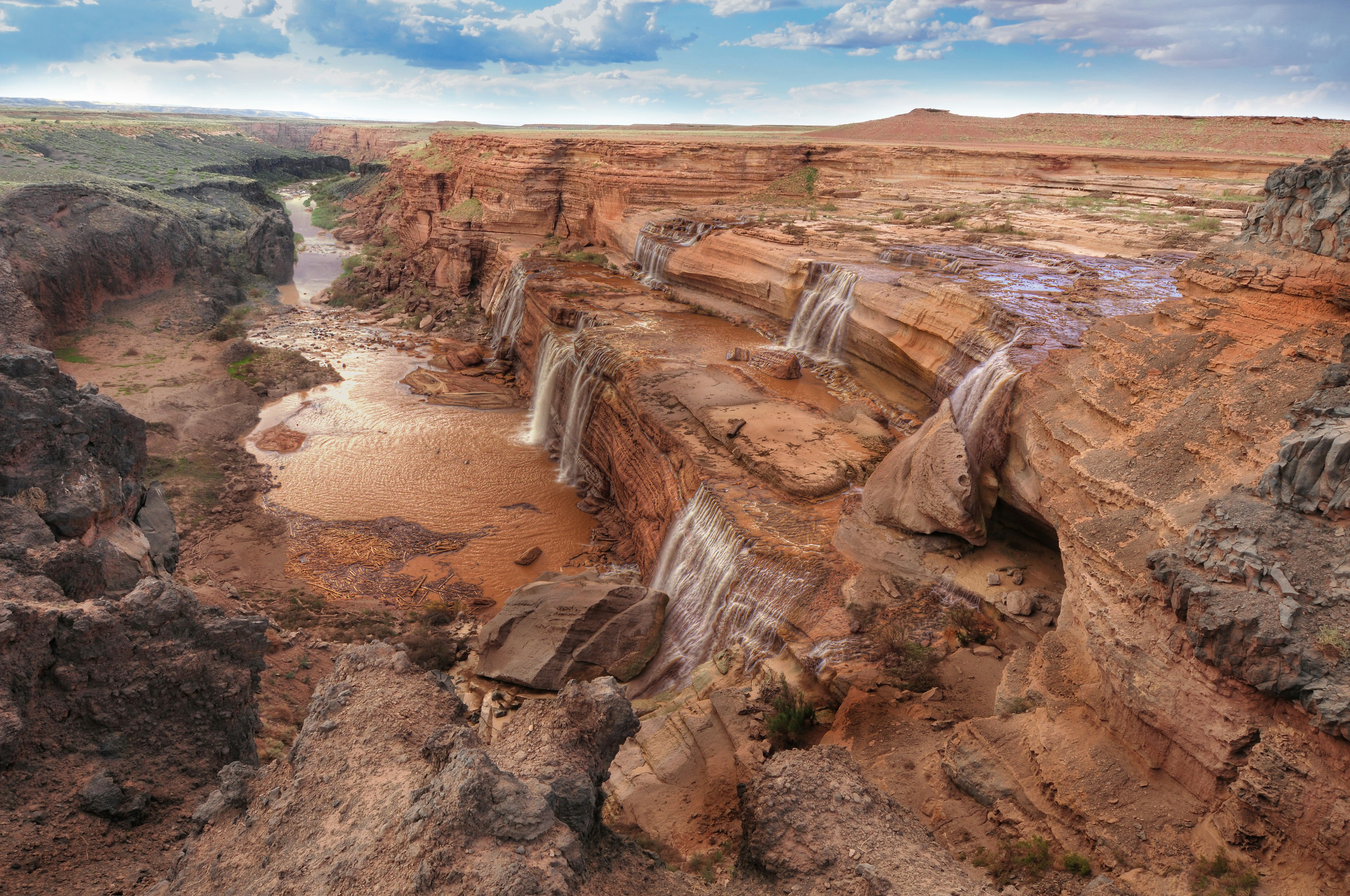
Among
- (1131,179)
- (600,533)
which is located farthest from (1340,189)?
(1131,179)

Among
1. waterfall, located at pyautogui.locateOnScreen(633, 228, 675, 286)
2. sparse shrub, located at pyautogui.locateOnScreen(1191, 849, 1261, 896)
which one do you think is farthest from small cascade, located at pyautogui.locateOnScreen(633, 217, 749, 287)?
sparse shrub, located at pyautogui.locateOnScreen(1191, 849, 1261, 896)

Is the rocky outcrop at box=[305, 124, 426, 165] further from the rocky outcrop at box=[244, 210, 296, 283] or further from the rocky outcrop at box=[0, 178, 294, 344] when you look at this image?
the rocky outcrop at box=[0, 178, 294, 344]

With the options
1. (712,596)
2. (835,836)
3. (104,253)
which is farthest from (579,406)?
(104,253)

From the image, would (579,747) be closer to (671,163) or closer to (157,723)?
(157,723)

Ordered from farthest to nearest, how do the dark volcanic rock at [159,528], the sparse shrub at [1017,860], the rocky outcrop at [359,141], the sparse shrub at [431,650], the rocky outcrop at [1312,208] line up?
the rocky outcrop at [359,141] < the sparse shrub at [431,650] < the dark volcanic rock at [159,528] < the rocky outcrop at [1312,208] < the sparse shrub at [1017,860]

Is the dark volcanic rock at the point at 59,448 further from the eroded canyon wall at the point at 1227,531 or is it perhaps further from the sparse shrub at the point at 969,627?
the eroded canyon wall at the point at 1227,531

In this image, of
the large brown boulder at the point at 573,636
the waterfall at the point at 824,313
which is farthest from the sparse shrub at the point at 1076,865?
the waterfall at the point at 824,313
